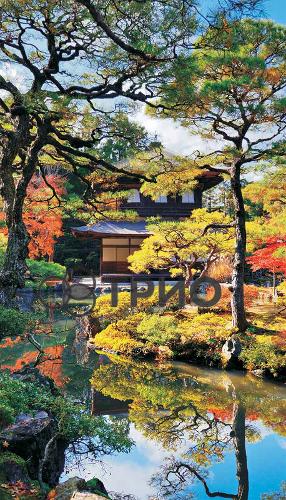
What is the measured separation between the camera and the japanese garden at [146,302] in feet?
13.7

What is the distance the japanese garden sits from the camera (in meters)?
4.16

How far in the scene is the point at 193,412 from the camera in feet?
20.3

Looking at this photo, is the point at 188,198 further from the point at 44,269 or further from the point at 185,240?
the point at 185,240

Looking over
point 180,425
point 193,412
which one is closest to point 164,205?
point 193,412

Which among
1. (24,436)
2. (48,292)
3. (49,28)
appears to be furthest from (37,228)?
(24,436)

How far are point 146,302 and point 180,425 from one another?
5266mm

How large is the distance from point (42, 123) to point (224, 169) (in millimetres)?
4942

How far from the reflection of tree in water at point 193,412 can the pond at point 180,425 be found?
0.01 metres

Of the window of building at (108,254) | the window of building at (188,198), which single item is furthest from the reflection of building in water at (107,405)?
the window of building at (188,198)

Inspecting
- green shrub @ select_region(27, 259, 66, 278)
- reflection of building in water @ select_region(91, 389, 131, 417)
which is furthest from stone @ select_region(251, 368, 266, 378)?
green shrub @ select_region(27, 259, 66, 278)

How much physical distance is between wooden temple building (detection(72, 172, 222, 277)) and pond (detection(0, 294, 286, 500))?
9439 mm

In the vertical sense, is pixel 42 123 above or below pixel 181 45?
below

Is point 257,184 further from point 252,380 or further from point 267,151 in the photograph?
point 252,380

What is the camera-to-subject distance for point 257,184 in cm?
949
